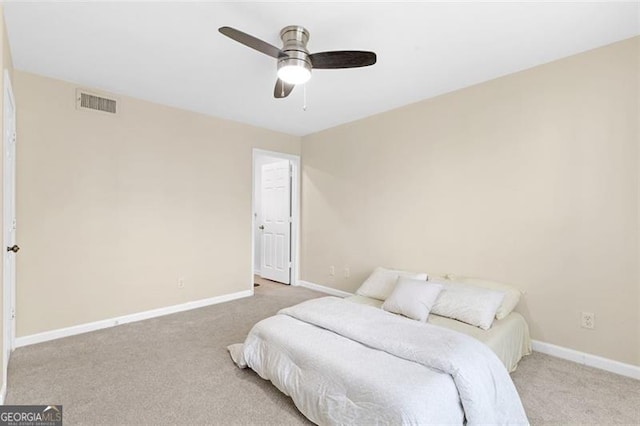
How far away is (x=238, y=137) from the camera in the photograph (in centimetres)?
437

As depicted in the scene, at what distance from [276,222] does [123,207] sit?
8.23 ft

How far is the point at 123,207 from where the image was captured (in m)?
3.39

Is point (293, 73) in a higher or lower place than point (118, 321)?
higher

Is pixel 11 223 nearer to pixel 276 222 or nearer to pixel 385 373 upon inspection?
pixel 385 373

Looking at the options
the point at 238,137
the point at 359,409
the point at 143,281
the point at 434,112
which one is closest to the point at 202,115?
the point at 238,137

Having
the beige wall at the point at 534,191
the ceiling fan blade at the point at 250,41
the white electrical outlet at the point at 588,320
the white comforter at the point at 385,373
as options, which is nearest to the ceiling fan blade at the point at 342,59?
the ceiling fan blade at the point at 250,41

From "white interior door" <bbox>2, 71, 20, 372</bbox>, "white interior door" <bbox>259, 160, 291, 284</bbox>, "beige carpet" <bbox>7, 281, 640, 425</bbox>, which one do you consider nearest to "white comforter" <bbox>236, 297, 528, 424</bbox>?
"beige carpet" <bbox>7, 281, 640, 425</bbox>

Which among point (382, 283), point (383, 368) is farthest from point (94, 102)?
point (383, 368)

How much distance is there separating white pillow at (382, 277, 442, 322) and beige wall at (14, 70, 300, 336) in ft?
8.14

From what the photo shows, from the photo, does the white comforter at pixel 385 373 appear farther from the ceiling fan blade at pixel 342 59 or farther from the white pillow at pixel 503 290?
the ceiling fan blade at pixel 342 59

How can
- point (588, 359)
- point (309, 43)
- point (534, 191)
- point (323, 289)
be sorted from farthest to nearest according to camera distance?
point (323, 289) → point (534, 191) → point (588, 359) → point (309, 43)

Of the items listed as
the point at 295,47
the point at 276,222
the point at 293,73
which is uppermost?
the point at 295,47

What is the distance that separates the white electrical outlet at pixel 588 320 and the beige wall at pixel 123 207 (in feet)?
12.3

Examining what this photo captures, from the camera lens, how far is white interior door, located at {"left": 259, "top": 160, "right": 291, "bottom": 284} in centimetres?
522
